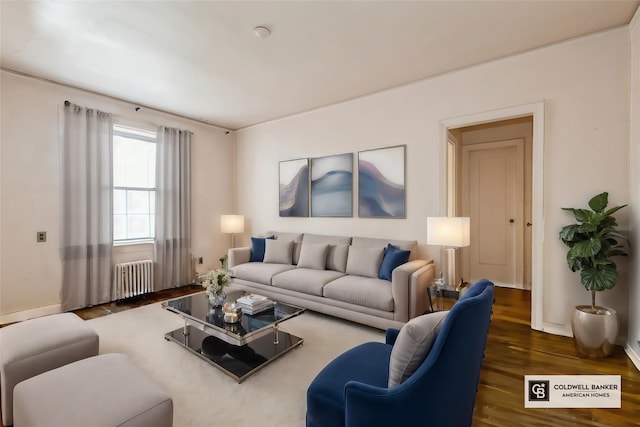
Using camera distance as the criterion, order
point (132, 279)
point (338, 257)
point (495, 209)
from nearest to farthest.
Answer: point (338, 257), point (132, 279), point (495, 209)

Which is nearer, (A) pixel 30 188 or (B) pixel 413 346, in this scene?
(B) pixel 413 346

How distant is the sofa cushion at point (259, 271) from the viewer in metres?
3.87

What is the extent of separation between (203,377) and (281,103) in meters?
3.62

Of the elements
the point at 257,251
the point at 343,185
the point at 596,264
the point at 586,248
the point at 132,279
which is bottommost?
the point at 132,279

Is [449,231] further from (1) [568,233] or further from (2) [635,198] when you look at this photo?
(2) [635,198]

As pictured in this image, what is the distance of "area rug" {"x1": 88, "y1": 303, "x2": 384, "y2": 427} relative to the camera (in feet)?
5.94

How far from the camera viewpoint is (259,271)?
156 inches

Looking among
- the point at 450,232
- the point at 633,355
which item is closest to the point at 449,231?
the point at 450,232

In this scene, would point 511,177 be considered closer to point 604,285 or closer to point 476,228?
point 476,228

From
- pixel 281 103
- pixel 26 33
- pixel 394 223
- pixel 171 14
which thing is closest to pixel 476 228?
pixel 394 223

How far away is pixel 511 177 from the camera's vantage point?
481 cm

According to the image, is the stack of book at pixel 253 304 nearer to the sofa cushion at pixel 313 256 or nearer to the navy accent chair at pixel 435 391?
the sofa cushion at pixel 313 256

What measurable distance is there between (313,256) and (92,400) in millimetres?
2798

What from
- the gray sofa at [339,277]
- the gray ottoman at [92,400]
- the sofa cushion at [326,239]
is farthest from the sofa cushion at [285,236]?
the gray ottoman at [92,400]
